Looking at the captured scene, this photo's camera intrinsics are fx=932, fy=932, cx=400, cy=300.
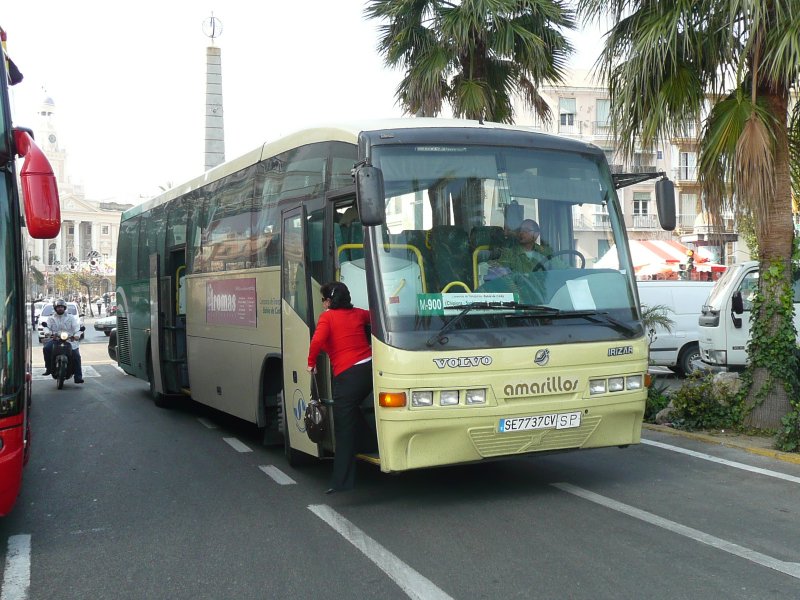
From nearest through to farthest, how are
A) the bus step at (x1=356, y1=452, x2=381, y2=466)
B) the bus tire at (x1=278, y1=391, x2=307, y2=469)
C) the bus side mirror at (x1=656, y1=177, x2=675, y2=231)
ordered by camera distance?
the bus step at (x1=356, y1=452, x2=381, y2=466)
the bus side mirror at (x1=656, y1=177, x2=675, y2=231)
the bus tire at (x1=278, y1=391, x2=307, y2=469)

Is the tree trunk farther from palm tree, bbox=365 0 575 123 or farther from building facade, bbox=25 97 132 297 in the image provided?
building facade, bbox=25 97 132 297

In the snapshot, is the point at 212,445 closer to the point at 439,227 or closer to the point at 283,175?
the point at 283,175

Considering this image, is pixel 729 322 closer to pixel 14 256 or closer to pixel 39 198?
pixel 14 256

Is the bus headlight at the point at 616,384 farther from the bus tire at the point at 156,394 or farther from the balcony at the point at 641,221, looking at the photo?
the balcony at the point at 641,221

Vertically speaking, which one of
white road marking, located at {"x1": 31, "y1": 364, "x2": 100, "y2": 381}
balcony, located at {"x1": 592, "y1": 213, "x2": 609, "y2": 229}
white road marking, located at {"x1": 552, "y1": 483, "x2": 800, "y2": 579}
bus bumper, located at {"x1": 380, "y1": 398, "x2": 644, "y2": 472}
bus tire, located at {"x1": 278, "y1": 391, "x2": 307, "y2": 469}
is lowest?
white road marking, located at {"x1": 31, "y1": 364, "x2": 100, "y2": 381}

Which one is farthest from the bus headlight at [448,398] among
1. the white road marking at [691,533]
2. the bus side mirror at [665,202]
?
the bus side mirror at [665,202]

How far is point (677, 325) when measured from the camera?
61.5ft

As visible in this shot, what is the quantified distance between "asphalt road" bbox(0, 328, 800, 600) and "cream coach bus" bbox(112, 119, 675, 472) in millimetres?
536

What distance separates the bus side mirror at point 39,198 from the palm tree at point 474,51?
1126 cm

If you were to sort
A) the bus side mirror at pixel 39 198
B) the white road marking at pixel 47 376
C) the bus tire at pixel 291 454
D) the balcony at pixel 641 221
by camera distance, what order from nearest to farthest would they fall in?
the bus side mirror at pixel 39 198 → the bus tire at pixel 291 454 → the white road marking at pixel 47 376 → the balcony at pixel 641 221

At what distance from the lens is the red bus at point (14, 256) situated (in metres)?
5.70

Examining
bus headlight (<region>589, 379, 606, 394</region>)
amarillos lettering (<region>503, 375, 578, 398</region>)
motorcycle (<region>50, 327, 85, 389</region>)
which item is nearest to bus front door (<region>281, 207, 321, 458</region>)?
amarillos lettering (<region>503, 375, 578, 398</region>)

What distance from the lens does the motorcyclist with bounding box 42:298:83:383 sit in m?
18.5

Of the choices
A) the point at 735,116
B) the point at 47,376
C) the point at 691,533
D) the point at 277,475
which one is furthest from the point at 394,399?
the point at 47,376
